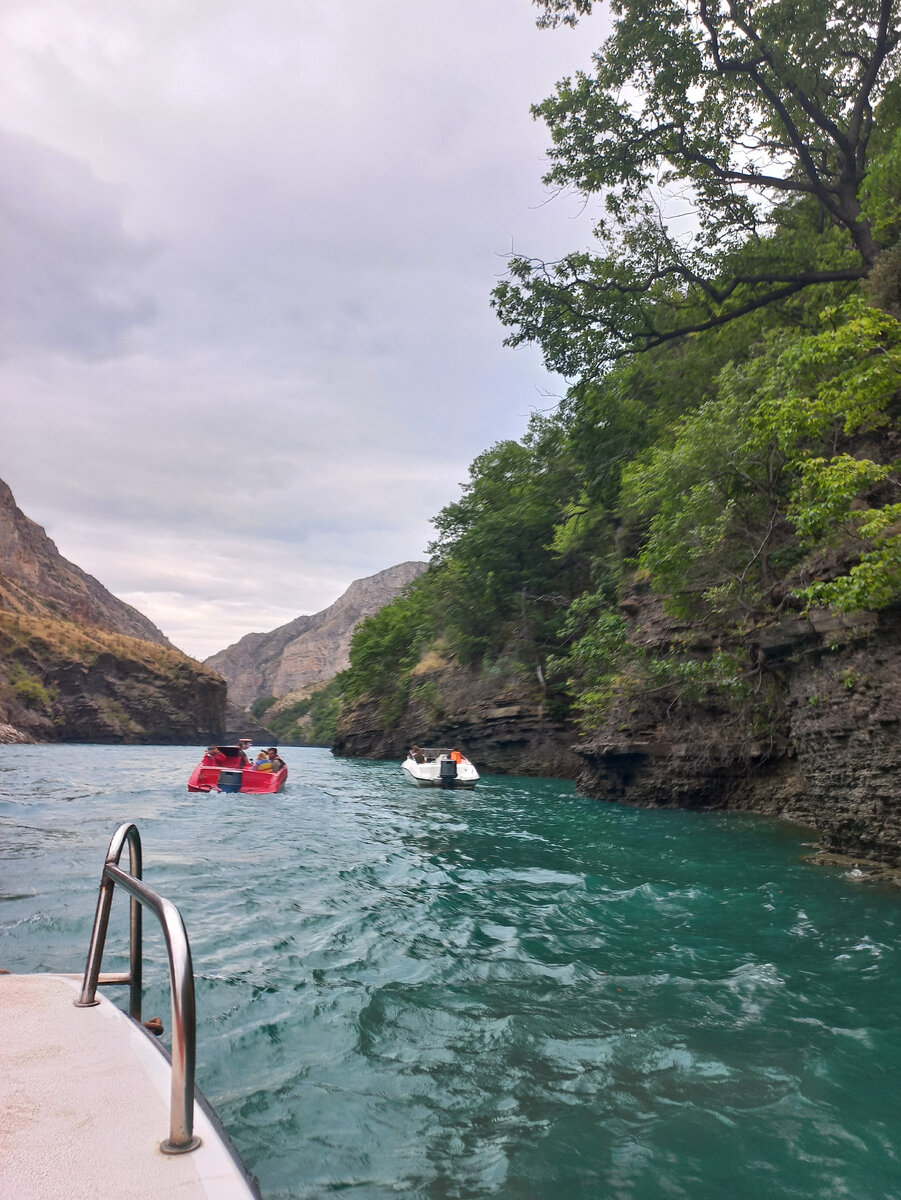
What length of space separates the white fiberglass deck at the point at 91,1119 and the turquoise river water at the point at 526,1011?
1.37 metres

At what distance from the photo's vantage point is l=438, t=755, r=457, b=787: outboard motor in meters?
23.3

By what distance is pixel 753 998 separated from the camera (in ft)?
18.3

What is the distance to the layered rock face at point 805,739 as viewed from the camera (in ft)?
33.3

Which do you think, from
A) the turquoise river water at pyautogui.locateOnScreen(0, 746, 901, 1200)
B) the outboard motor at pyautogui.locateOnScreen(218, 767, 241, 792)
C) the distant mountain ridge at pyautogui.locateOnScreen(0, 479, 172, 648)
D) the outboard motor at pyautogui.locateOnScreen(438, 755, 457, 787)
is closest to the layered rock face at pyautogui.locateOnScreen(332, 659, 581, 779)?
the outboard motor at pyautogui.locateOnScreen(438, 755, 457, 787)

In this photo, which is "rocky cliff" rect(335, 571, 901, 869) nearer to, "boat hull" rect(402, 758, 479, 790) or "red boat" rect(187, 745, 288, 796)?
"boat hull" rect(402, 758, 479, 790)

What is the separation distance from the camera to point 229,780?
20953 millimetres

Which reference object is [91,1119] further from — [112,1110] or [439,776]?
[439,776]

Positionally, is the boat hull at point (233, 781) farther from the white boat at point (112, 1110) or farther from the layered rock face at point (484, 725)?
the white boat at point (112, 1110)

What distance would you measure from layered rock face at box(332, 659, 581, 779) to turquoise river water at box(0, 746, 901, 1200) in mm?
Answer: 19725

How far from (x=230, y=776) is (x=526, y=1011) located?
57.2ft

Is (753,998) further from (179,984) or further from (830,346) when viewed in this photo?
(830,346)

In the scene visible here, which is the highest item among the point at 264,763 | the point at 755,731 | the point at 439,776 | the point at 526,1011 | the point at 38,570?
the point at 38,570

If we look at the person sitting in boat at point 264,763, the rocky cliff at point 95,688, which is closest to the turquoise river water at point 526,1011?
the person sitting in boat at point 264,763

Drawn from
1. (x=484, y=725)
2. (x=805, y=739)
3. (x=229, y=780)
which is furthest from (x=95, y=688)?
(x=805, y=739)
